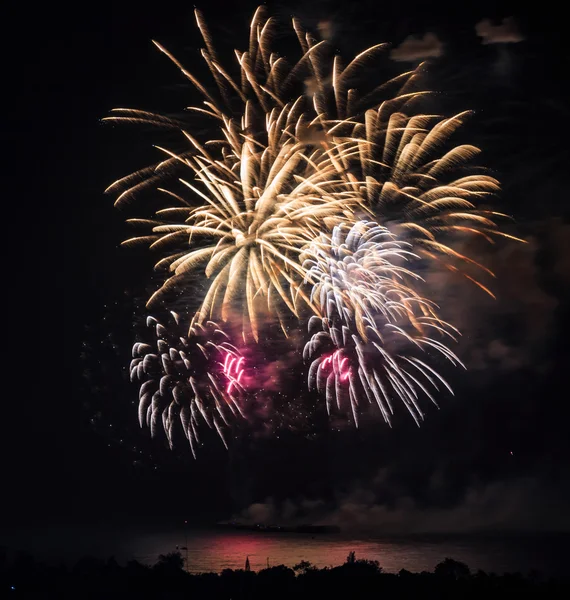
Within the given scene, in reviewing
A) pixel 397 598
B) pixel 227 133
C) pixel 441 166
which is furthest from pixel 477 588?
pixel 227 133

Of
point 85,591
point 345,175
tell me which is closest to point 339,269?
point 345,175

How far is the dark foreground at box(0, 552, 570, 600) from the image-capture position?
34.2 m

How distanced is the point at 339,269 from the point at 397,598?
20.1 meters

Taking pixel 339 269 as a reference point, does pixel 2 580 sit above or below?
below

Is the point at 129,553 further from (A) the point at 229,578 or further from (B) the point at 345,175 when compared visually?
(B) the point at 345,175

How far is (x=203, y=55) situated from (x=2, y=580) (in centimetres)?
3586

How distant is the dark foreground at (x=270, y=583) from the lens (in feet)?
112

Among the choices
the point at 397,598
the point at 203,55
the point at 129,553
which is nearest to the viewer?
the point at 203,55

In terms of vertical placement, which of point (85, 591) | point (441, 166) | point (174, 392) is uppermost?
point (441, 166)

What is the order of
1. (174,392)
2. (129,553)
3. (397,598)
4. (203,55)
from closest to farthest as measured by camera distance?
(203,55), (174,392), (397,598), (129,553)

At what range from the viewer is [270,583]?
119 ft

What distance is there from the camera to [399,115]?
18359mm

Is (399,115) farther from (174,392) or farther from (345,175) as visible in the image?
(174,392)

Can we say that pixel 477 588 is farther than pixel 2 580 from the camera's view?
No
